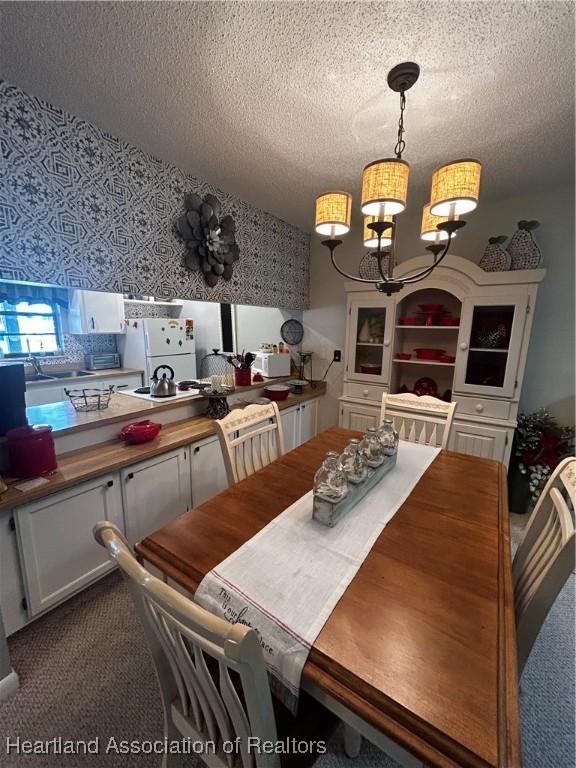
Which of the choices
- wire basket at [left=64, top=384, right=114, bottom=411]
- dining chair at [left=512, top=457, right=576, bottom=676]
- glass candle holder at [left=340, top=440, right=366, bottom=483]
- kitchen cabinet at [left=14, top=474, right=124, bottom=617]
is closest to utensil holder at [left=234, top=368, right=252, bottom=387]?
wire basket at [left=64, top=384, right=114, bottom=411]

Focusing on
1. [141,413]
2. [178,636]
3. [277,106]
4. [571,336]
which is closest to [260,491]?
[178,636]

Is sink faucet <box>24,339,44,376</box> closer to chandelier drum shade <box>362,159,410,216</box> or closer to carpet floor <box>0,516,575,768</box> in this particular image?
carpet floor <box>0,516,575,768</box>

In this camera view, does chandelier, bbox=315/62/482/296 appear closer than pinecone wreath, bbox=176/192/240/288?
Yes

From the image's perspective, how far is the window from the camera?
3295 mm

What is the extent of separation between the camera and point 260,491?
131 cm

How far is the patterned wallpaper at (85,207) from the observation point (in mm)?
1411

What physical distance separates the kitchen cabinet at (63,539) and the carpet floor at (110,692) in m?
0.17

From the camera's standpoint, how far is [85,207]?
1.64 meters

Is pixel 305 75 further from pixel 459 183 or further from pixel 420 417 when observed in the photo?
pixel 420 417

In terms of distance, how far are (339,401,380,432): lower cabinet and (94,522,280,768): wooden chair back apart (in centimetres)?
220

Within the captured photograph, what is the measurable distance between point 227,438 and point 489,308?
2112 millimetres

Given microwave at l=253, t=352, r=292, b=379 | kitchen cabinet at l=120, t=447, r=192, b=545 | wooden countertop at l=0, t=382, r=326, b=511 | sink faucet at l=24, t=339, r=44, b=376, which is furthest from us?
sink faucet at l=24, t=339, r=44, b=376

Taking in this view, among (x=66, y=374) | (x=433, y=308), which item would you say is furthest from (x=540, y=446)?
(x=66, y=374)

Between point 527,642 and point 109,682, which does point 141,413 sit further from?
point 527,642
